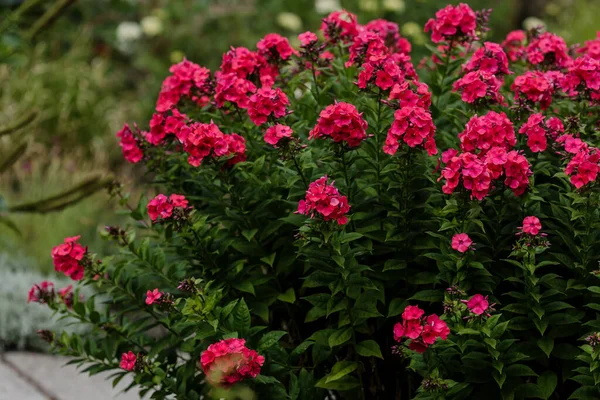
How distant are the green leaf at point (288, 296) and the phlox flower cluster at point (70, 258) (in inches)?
24.1

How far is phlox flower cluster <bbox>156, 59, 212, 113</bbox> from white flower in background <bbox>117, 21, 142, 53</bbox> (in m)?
5.11

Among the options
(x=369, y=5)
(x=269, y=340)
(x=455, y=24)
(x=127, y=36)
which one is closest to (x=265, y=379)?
(x=269, y=340)

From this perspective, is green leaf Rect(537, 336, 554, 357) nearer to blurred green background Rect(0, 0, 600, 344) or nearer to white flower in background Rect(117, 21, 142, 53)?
blurred green background Rect(0, 0, 600, 344)

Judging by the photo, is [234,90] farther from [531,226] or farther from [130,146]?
[531,226]

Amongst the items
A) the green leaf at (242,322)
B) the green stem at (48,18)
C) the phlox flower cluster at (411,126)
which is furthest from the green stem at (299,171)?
the green stem at (48,18)

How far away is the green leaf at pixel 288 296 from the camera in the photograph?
2465mm

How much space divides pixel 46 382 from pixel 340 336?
2.25 m

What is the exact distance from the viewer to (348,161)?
2.32 m

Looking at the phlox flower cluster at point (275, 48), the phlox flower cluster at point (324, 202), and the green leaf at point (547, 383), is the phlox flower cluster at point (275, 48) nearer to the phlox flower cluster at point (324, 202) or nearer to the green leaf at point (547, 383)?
the phlox flower cluster at point (324, 202)

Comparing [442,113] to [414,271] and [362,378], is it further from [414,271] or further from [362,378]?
[362,378]

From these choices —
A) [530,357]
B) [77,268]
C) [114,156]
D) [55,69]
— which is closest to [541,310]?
[530,357]

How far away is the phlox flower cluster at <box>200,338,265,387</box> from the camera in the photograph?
208cm

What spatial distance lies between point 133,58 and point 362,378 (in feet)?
22.6

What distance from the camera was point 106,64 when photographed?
8664 mm
